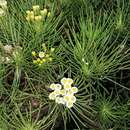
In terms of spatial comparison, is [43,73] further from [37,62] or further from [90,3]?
[90,3]

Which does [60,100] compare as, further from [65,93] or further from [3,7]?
[3,7]

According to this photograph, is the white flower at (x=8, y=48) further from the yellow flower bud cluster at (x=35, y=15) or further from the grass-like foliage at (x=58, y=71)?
the yellow flower bud cluster at (x=35, y=15)

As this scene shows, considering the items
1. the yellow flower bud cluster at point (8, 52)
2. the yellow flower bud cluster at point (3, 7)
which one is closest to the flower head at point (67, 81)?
the yellow flower bud cluster at point (8, 52)

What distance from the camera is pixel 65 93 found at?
116 cm

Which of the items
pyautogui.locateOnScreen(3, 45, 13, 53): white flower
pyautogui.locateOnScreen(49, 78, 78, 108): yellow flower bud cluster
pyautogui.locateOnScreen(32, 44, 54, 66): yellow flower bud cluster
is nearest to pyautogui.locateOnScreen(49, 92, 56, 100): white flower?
pyautogui.locateOnScreen(49, 78, 78, 108): yellow flower bud cluster

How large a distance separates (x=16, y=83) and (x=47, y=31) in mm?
237

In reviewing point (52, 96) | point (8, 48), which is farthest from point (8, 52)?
point (52, 96)

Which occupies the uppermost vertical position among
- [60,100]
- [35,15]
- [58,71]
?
[35,15]

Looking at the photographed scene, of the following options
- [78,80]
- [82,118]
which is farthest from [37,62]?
[82,118]

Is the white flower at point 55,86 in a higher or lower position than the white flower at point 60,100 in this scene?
higher

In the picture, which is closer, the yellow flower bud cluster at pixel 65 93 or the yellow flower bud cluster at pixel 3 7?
the yellow flower bud cluster at pixel 65 93

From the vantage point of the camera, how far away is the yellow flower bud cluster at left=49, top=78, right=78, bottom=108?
1.15m

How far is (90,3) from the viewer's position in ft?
4.62

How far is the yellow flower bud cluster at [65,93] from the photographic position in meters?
1.15
